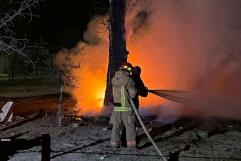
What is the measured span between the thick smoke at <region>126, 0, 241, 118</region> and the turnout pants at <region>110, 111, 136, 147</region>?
353 inches

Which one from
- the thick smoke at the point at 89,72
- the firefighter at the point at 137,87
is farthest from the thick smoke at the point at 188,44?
the firefighter at the point at 137,87

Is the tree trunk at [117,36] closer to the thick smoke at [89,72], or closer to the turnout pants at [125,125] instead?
A: the thick smoke at [89,72]

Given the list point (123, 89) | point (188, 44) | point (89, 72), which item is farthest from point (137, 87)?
point (188, 44)

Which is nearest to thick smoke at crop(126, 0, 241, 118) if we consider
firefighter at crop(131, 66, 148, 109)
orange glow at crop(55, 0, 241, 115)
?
orange glow at crop(55, 0, 241, 115)

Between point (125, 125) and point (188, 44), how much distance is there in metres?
11.4

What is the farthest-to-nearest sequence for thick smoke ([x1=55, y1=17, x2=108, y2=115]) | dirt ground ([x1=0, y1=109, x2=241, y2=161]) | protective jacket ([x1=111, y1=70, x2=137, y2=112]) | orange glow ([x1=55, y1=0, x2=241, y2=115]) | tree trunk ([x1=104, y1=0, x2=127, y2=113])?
orange glow ([x1=55, y1=0, x2=241, y2=115]), thick smoke ([x1=55, y1=17, x2=108, y2=115]), tree trunk ([x1=104, y1=0, x2=127, y2=113]), protective jacket ([x1=111, y1=70, x2=137, y2=112]), dirt ground ([x1=0, y1=109, x2=241, y2=161])

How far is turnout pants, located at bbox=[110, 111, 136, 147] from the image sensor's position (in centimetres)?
980

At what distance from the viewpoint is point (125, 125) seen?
9.84 meters

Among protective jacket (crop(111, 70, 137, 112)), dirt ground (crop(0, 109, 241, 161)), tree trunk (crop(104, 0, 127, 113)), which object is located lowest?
dirt ground (crop(0, 109, 241, 161))

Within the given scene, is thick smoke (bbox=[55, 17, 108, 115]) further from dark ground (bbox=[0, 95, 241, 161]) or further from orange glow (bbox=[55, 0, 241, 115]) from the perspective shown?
dark ground (bbox=[0, 95, 241, 161])

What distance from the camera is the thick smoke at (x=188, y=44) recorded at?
1956cm

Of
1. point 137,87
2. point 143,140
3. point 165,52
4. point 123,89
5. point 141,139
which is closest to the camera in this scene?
point 123,89

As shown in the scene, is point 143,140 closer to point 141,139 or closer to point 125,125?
point 141,139

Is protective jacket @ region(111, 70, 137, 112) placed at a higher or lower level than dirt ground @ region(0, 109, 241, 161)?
higher
